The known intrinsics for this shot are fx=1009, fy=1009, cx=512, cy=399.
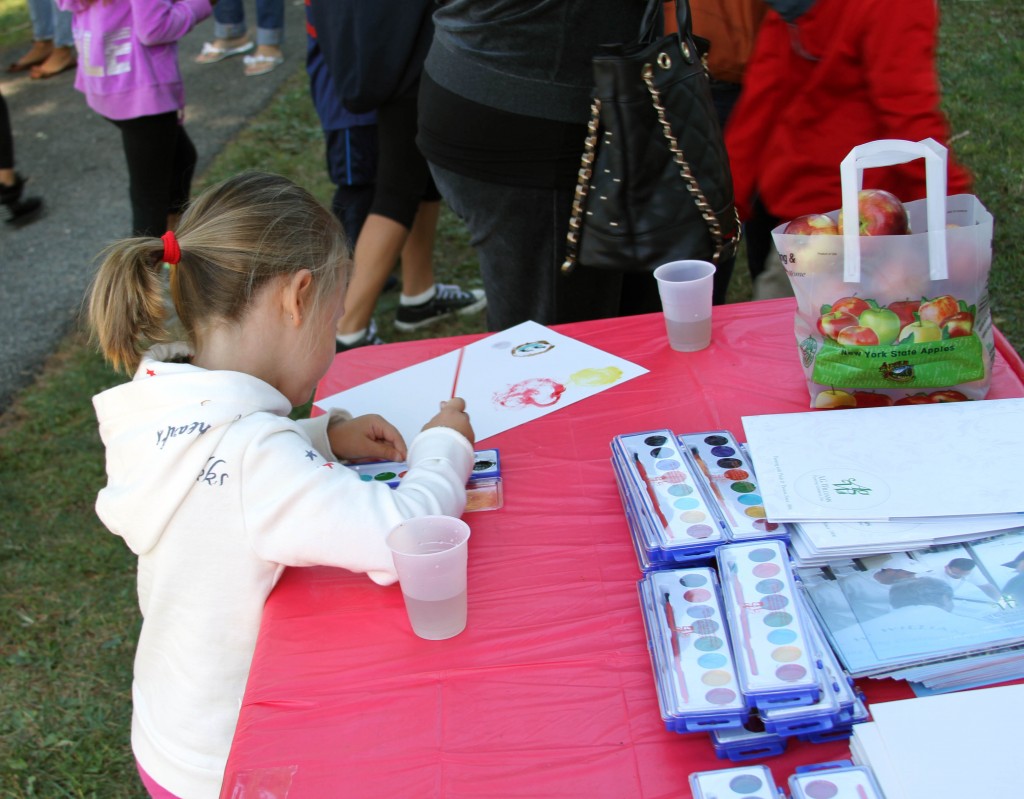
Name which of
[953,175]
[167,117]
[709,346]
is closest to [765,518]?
[709,346]

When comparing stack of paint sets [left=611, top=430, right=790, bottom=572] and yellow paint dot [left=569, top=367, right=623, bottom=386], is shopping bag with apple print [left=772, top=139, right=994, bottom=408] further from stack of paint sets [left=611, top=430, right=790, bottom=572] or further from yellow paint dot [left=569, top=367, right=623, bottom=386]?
yellow paint dot [left=569, top=367, right=623, bottom=386]

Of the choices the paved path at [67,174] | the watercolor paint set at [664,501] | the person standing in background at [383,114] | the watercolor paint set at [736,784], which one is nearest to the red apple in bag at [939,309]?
the watercolor paint set at [664,501]

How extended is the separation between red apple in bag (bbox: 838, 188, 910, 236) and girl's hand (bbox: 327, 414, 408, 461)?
75cm

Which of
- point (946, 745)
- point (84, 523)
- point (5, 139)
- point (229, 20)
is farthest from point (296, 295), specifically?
point (229, 20)

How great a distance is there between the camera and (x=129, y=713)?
2.29 meters

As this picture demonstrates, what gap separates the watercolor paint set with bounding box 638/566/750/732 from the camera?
92cm

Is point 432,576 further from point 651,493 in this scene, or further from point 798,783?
point 798,783

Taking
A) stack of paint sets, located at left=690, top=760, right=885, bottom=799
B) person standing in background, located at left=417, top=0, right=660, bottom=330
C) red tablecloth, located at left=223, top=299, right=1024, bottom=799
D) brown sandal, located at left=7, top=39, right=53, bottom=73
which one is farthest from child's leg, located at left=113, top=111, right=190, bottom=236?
brown sandal, located at left=7, top=39, right=53, bottom=73

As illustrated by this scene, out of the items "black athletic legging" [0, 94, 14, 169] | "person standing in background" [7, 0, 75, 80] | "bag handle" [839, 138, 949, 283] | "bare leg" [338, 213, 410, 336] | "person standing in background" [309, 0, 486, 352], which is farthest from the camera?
"person standing in background" [7, 0, 75, 80]

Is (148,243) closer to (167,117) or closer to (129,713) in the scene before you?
(129,713)

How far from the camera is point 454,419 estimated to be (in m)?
1.46

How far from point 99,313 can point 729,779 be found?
1009 millimetres

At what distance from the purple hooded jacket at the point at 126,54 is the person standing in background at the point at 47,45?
4.07m

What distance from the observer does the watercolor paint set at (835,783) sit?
830mm
